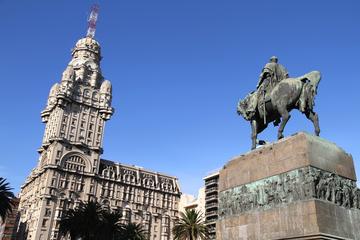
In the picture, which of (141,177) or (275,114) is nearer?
(275,114)

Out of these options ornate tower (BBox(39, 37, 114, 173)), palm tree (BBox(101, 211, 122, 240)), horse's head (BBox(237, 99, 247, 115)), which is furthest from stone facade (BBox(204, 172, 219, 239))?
horse's head (BBox(237, 99, 247, 115))

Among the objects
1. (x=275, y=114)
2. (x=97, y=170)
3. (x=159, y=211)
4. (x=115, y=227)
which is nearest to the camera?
(x=275, y=114)

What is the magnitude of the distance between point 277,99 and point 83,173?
8103cm

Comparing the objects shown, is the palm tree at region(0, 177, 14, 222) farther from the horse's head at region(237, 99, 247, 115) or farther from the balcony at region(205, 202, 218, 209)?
the balcony at region(205, 202, 218, 209)

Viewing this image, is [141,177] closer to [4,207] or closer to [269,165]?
[4,207]

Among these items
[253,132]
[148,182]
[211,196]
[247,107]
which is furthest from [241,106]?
[148,182]

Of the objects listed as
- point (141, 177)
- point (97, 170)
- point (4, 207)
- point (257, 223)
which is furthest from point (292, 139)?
point (141, 177)

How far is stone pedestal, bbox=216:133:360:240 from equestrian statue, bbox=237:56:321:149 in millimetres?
1293

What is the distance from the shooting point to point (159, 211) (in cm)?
10356

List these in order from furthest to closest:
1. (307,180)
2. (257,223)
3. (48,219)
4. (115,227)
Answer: (48,219) < (115,227) < (257,223) < (307,180)

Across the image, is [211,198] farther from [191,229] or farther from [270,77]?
[270,77]

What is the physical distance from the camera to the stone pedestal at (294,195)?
1345 centimetres

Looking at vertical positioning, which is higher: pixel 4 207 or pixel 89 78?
pixel 89 78

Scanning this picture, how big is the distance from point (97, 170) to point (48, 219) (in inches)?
671
